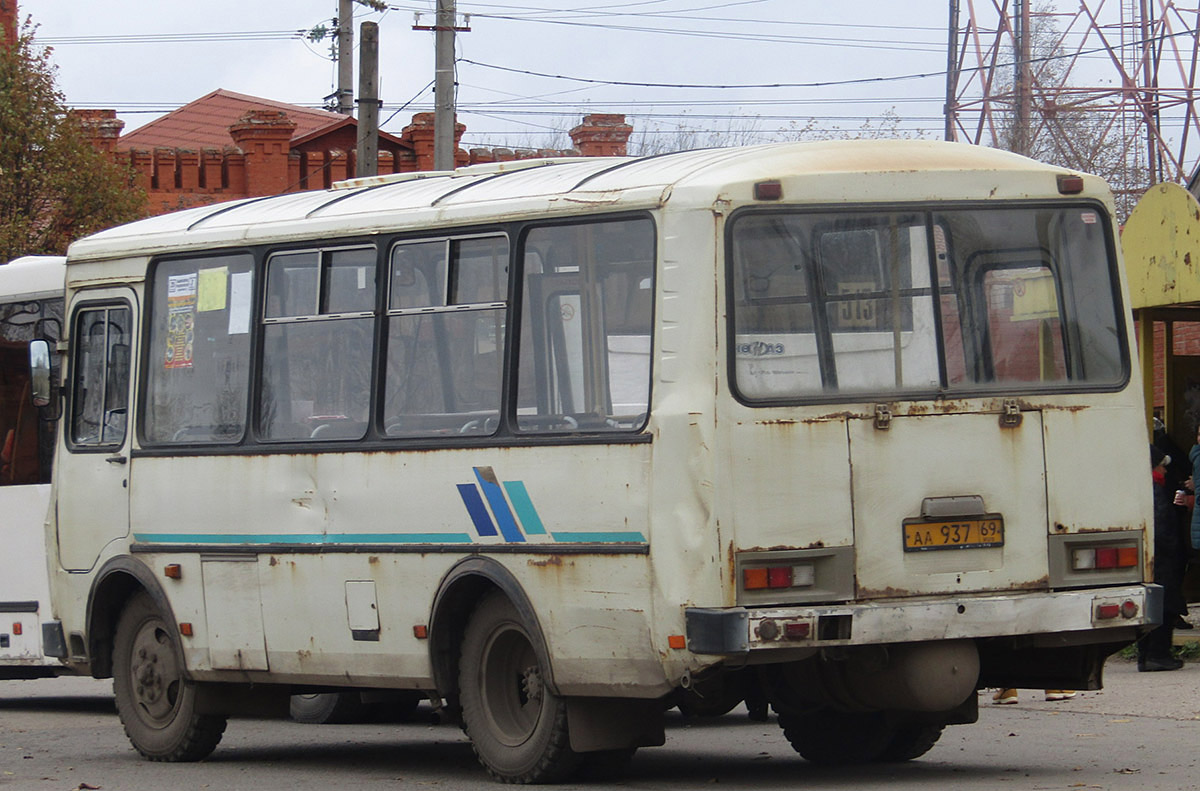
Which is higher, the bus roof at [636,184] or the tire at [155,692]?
the bus roof at [636,184]

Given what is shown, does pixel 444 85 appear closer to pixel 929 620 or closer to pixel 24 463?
pixel 24 463

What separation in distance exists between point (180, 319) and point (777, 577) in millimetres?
4569

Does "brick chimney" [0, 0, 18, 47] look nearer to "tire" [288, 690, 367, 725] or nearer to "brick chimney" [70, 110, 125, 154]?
"brick chimney" [70, 110, 125, 154]

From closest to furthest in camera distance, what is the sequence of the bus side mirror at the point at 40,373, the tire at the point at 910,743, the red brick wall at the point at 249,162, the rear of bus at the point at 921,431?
the rear of bus at the point at 921,431, the tire at the point at 910,743, the bus side mirror at the point at 40,373, the red brick wall at the point at 249,162

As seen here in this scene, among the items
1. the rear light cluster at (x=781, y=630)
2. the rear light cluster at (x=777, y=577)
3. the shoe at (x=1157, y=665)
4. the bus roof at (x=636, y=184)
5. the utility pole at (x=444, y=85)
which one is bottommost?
the shoe at (x=1157, y=665)

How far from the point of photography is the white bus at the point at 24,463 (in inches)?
576

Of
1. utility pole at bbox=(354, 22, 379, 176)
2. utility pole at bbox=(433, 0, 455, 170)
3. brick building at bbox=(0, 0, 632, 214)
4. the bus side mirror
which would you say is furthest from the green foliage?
the bus side mirror

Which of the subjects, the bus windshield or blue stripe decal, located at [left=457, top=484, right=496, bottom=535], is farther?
blue stripe decal, located at [left=457, top=484, right=496, bottom=535]

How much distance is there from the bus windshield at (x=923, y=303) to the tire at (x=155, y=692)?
4.50 m

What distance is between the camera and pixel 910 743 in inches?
417

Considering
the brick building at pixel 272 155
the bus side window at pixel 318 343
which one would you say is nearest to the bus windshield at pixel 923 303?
the bus side window at pixel 318 343

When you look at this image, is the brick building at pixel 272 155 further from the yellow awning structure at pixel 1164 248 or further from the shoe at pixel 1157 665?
the shoe at pixel 1157 665

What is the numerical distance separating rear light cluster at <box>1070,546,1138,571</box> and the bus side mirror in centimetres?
633

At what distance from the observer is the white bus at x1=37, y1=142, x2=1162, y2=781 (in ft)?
29.1
